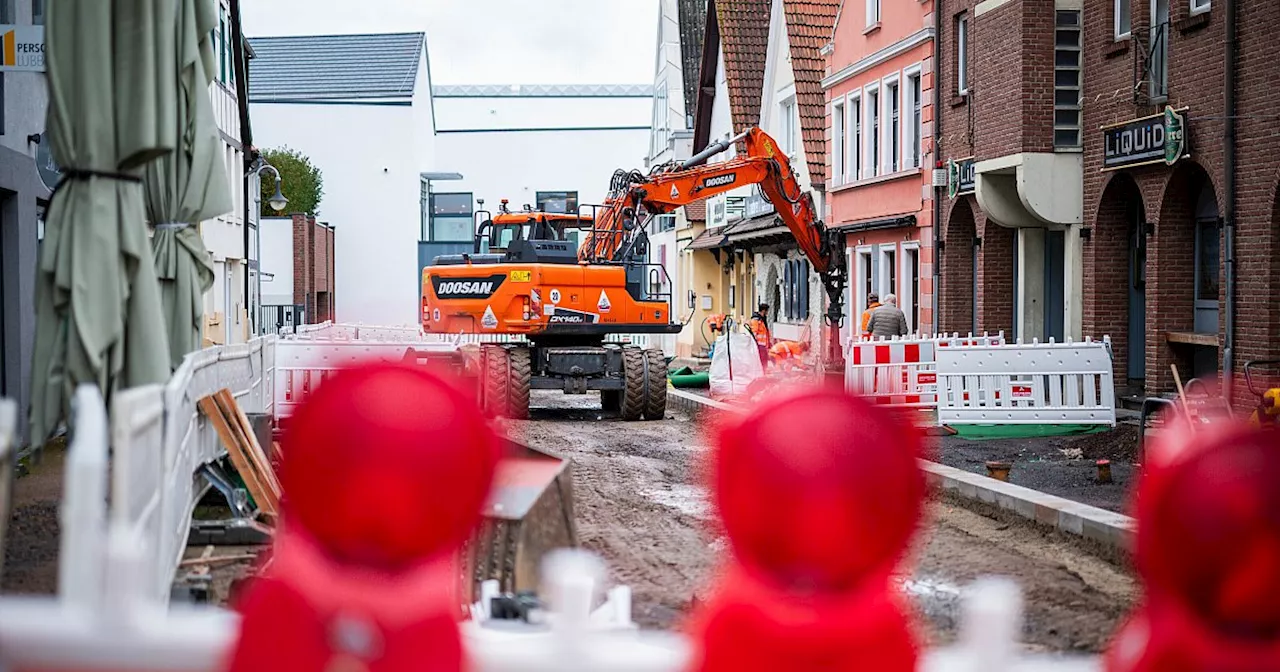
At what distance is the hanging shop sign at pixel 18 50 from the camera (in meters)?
10.7

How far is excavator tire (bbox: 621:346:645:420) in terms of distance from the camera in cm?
2123

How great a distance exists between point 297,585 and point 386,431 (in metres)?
0.24

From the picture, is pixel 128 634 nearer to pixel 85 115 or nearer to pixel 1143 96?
pixel 85 115

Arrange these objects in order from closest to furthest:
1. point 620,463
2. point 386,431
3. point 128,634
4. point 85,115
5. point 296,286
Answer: point 386,431 < point 128,634 < point 85,115 < point 620,463 < point 296,286

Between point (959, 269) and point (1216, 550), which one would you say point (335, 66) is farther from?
point (1216, 550)

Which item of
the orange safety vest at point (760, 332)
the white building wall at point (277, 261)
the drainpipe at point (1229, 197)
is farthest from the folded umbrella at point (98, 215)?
the white building wall at point (277, 261)

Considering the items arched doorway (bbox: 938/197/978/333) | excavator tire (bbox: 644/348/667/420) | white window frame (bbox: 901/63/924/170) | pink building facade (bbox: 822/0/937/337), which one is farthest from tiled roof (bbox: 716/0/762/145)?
excavator tire (bbox: 644/348/667/420)

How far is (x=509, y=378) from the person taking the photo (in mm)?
20766

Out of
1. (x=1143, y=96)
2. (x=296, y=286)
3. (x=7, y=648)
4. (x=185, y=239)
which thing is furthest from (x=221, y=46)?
(x=7, y=648)

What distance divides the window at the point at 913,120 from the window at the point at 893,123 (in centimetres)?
67

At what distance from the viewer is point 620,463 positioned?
15.4m

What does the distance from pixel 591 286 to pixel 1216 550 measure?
66.7ft

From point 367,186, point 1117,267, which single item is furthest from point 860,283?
point 367,186

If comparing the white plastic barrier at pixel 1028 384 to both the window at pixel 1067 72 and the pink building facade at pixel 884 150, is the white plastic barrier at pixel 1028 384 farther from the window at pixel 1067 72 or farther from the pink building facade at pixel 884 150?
the pink building facade at pixel 884 150
